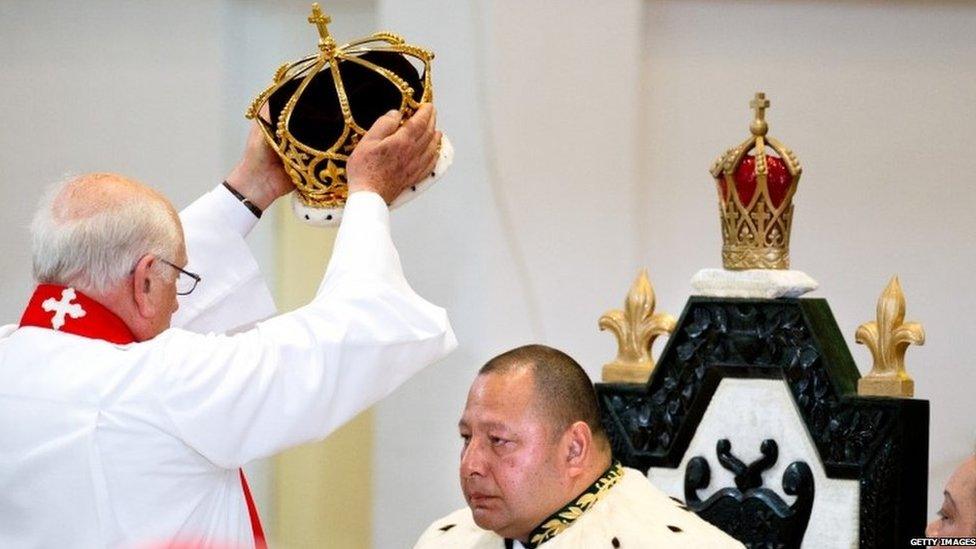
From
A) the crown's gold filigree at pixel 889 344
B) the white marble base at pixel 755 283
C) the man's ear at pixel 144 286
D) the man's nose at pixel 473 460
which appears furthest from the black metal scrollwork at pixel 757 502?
the man's ear at pixel 144 286

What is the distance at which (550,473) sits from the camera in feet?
12.0

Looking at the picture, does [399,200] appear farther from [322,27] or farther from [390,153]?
[322,27]

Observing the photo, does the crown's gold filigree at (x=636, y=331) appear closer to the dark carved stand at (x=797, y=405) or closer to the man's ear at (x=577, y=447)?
the dark carved stand at (x=797, y=405)

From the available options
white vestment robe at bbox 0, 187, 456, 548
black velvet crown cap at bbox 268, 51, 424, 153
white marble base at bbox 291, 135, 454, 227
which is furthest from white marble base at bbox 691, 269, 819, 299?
white vestment robe at bbox 0, 187, 456, 548

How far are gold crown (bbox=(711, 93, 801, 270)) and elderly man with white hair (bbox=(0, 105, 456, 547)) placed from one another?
5.04 feet

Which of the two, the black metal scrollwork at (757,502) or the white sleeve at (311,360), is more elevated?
the white sleeve at (311,360)

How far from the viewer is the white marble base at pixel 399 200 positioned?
10.4 ft

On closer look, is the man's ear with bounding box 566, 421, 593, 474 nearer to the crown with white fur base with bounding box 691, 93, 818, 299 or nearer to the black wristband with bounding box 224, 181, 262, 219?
the crown with white fur base with bounding box 691, 93, 818, 299

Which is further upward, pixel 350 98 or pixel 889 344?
pixel 350 98

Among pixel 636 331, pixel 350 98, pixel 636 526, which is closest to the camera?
pixel 350 98

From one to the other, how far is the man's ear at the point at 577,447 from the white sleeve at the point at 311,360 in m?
0.81

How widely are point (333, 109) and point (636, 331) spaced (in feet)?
5.28

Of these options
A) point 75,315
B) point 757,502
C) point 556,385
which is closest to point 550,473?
point 556,385

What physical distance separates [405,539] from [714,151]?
195 centimetres
